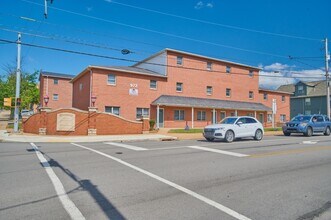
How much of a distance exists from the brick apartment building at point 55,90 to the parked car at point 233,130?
130 feet

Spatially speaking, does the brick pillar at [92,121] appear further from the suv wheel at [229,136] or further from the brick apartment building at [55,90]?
the brick apartment building at [55,90]

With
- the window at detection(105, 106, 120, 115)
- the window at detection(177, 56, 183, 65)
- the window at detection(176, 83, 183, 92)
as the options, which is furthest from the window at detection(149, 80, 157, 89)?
the window at detection(105, 106, 120, 115)

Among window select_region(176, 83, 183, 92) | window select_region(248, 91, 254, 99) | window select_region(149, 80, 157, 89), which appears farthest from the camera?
window select_region(248, 91, 254, 99)

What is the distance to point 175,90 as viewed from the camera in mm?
31656

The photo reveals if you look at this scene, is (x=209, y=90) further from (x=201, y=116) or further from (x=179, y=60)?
(x=179, y=60)

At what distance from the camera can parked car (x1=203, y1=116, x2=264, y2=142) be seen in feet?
53.7

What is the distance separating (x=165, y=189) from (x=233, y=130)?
458 inches

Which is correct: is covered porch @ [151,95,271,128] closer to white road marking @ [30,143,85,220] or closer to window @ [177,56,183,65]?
window @ [177,56,183,65]

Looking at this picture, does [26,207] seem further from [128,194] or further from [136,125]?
[136,125]

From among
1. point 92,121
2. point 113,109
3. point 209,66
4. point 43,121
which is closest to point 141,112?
point 113,109

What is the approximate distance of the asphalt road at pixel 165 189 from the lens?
4.49 m

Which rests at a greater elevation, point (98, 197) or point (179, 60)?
point (179, 60)

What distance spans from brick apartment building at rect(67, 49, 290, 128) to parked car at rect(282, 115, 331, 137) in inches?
413

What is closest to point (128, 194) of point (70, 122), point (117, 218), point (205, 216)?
point (117, 218)
